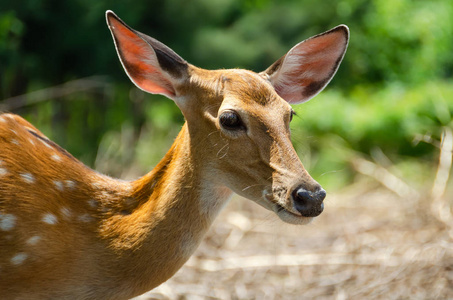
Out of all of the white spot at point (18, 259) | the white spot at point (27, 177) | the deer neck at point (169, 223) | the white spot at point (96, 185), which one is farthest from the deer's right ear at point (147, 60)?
the white spot at point (18, 259)

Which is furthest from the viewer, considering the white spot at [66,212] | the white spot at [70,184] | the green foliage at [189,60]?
the green foliage at [189,60]

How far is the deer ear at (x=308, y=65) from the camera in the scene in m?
3.37

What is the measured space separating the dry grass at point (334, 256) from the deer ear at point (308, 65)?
2.45ft

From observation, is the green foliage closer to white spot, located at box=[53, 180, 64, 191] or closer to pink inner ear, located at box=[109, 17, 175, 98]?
pink inner ear, located at box=[109, 17, 175, 98]

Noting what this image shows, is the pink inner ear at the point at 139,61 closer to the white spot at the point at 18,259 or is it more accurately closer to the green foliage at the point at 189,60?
the white spot at the point at 18,259

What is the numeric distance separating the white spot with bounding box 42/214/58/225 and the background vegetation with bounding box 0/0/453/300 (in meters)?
0.99

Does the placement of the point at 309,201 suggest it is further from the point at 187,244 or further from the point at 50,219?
the point at 50,219

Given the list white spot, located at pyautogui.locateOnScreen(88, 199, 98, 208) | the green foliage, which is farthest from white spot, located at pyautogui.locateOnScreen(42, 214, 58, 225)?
the green foliage

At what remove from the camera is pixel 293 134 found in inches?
130

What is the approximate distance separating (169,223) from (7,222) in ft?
2.29

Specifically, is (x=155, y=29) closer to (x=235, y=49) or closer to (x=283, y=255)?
(x=235, y=49)

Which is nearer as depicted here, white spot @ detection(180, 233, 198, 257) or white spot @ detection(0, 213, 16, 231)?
white spot @ detection(0, 213, 16, 231)

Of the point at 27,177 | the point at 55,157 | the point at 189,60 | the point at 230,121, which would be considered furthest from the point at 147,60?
the point at 189,60

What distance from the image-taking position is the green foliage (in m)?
6.77
